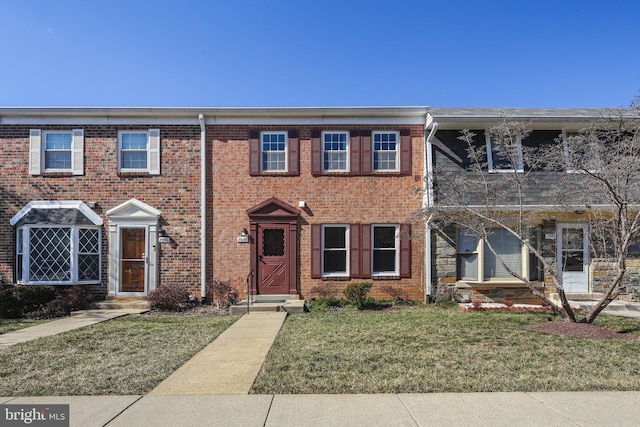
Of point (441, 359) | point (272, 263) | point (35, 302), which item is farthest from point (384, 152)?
point (35, 302)

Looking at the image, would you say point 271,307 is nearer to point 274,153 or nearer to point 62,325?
point 274,153

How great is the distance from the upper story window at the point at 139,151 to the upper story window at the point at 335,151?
4.76 meters

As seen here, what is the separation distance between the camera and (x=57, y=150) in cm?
1204

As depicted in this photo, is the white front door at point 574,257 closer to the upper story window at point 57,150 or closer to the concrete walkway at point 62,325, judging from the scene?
the concrete walkway at point 62,325

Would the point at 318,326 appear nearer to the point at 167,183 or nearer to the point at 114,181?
the point at 167,183

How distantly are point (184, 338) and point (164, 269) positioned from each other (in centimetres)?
467

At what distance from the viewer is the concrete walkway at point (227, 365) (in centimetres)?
496

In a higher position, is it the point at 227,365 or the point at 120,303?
the point at 227,365

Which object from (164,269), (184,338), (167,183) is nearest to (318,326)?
(184,338)

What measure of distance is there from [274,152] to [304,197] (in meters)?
1.57

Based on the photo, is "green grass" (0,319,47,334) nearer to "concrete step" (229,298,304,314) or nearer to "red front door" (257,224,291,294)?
"concrete step" (229,298,304,314)

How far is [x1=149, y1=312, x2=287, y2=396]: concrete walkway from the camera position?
4.96 metres

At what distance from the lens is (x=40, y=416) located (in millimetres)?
4258

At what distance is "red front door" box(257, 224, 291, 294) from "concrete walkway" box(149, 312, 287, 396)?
3.13 metres
